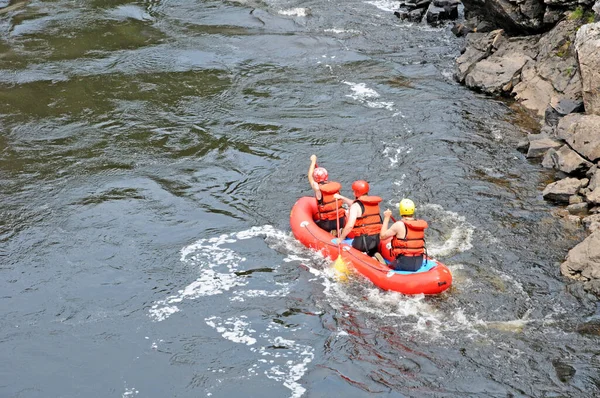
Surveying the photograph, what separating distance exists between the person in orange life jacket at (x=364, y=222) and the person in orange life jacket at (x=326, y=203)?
0.64 m

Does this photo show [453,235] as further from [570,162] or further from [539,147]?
[539,147]

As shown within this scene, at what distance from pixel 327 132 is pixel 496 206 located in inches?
183

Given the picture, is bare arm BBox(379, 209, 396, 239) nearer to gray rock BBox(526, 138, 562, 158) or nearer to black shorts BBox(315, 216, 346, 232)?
black shorts BBox(315, 216, 346, 232)

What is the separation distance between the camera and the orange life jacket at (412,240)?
1009 cm

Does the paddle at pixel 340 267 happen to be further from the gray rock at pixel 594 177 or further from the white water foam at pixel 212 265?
the gray rock at pixel 594 177

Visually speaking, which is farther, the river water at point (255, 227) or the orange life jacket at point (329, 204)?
the orange life jacket at point (329, 204)

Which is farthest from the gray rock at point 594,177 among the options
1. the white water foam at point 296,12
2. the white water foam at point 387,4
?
the white water foam at point 296,12

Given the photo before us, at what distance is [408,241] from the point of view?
33.2 ft

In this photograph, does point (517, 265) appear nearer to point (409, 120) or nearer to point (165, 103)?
point (409, 120)

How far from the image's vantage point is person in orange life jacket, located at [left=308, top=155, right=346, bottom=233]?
11.6m

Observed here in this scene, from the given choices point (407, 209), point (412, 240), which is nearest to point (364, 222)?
point (407, 209)

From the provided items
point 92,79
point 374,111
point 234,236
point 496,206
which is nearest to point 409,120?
point 374,111

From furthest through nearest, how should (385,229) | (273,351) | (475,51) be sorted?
(475,51) → (385,229) → (273,351)

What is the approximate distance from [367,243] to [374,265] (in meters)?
0.56
